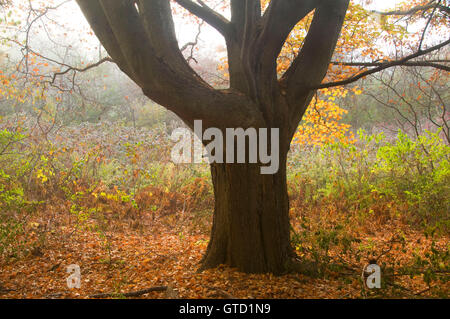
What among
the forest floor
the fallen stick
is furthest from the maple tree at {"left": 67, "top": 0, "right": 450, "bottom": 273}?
the fallen stick

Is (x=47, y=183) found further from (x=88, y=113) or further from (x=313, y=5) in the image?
(x=88, y=113)

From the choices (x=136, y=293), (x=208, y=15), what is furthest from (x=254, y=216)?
(x=208, y=15)

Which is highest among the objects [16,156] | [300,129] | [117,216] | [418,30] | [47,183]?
[418,30]

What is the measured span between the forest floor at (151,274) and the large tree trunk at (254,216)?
0.16 metres

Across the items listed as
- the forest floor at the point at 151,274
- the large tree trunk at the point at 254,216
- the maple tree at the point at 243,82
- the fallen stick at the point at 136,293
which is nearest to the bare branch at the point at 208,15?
the maple tree at the point at 243,82

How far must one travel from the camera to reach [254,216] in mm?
3164

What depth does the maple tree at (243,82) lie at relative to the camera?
9.30 feet

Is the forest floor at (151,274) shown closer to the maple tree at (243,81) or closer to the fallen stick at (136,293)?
the fallen stick at (136,293)

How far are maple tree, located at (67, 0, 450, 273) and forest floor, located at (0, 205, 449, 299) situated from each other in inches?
11.4

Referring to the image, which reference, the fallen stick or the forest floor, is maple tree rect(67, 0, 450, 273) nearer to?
the forest floor

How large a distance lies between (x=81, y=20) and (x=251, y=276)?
7.03 m

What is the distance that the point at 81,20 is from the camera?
755cm

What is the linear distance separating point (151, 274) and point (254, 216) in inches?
52.0
